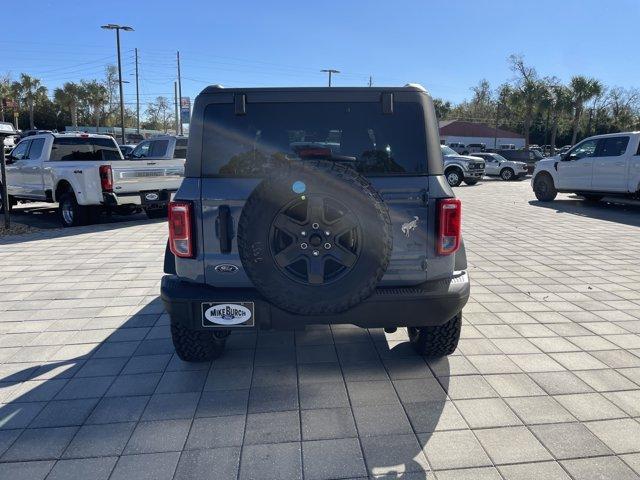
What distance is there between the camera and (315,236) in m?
2.81

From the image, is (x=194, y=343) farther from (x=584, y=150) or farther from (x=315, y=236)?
A: (x=584, y=150)

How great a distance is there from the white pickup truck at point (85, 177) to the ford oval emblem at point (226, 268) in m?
7.07

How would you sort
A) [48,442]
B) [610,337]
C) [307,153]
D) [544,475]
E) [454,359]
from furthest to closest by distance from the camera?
[610,337] → [454,359] → [307,153] → [48,442] → [544,475]

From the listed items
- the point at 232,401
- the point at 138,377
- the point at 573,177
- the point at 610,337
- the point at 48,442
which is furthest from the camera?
the point at 573,177

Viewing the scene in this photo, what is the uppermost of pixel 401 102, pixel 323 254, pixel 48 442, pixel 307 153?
pixel 401 102

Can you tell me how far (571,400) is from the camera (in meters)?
3.15

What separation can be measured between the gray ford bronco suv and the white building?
58701mm

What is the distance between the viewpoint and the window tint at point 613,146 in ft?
41.0

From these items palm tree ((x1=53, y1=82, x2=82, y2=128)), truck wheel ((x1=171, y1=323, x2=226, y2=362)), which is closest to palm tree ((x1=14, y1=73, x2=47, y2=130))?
palm tree ((x1=53, y1=82, x2=82, y2=128))

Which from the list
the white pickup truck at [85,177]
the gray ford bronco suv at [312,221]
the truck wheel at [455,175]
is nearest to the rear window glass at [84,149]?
the white pickup truck at [85,177]

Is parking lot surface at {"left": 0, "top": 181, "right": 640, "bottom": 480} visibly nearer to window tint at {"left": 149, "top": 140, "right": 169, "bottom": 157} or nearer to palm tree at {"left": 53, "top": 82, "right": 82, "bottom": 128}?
window tint at {"left": 149, "top": 140, "right": 169, "bottom": 157}

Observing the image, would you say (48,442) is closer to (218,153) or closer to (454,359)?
(218,153)

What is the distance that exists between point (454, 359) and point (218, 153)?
238 centimetres

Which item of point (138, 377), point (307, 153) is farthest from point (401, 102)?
point (138, 377)
